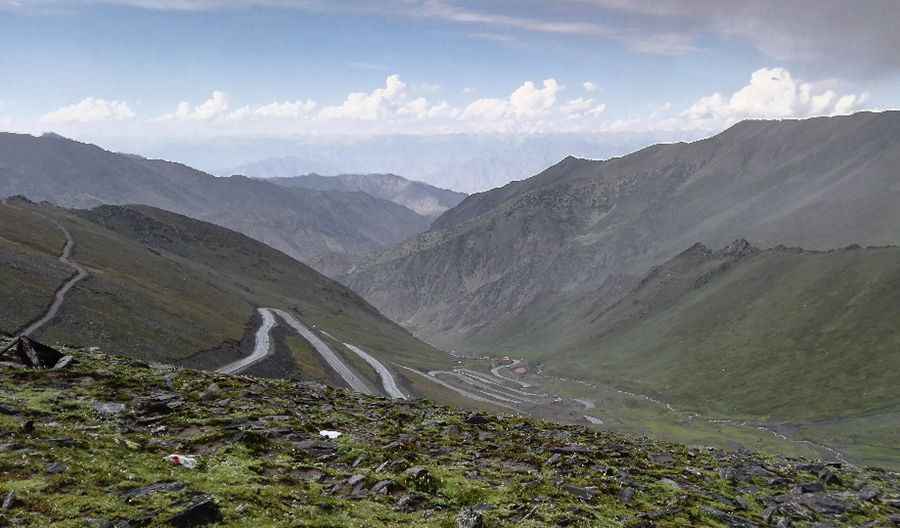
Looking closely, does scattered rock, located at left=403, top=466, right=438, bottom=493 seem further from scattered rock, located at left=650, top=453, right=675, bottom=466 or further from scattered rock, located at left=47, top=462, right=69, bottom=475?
scattered rock, located at left=650, top=453, right=675, bottom=466

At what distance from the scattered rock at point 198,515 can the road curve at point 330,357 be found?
85.6m

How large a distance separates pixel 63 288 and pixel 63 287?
869mm

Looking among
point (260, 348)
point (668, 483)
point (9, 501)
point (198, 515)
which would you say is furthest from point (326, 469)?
point (260, 348)

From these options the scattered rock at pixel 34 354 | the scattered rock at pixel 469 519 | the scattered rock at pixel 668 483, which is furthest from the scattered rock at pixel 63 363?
the scattered rock at pixel 668 483

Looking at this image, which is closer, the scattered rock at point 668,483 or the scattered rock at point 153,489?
the scattered rock at point 153,489

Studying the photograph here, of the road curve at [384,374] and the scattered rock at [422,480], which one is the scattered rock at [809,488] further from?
the road curve at [384,374]

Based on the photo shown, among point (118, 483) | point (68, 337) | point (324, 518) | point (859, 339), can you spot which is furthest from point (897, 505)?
point (859, 339)

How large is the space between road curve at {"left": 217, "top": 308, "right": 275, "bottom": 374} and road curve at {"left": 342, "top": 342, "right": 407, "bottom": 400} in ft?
72.7

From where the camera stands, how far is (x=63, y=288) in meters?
104

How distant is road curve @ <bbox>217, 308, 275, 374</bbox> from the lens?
9716cm

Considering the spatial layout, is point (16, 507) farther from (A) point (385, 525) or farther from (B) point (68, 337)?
(B) point (68, 337)

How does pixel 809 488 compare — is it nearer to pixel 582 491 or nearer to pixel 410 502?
pixel 582 491

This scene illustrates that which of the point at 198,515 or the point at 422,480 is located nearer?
the point at 198,515

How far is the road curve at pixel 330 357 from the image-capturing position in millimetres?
118688
